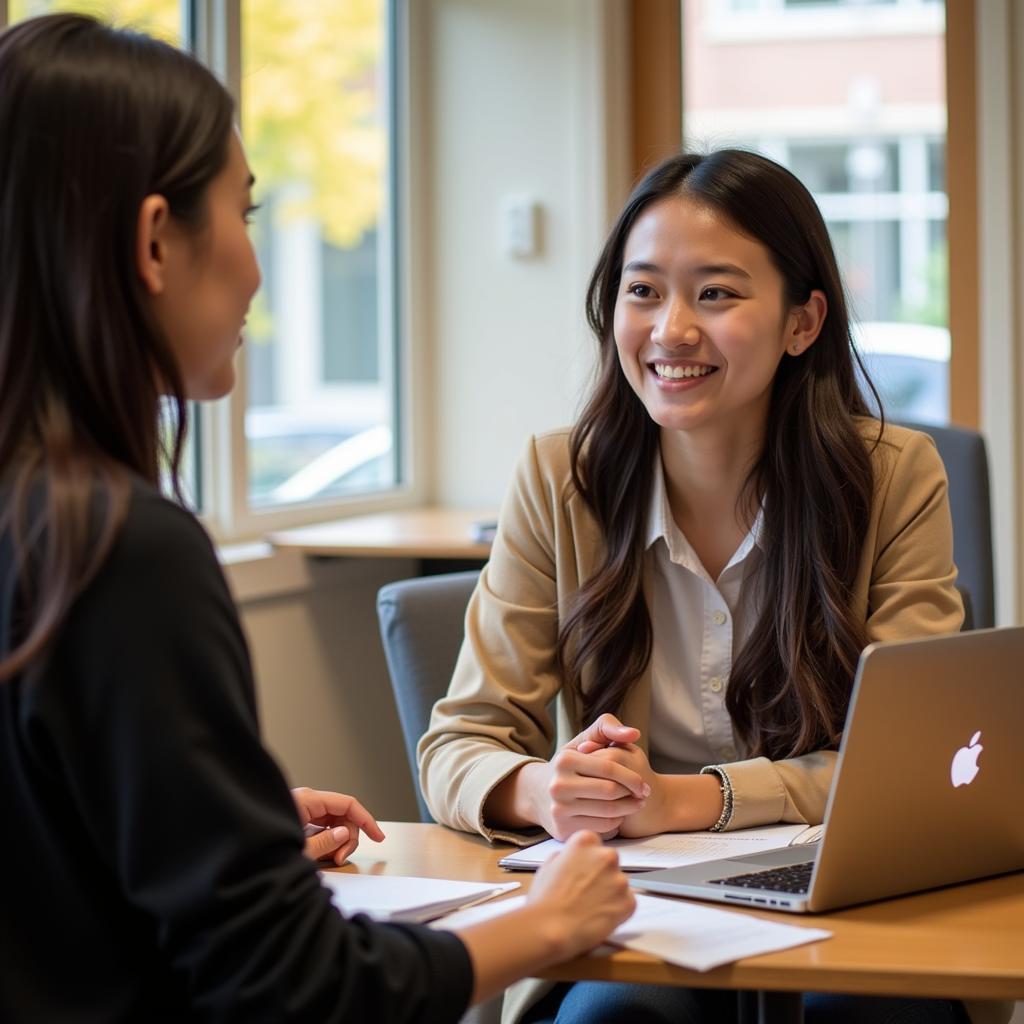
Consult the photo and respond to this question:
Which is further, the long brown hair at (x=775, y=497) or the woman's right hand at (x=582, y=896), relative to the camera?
the long brown hair at (x=775, y=497)

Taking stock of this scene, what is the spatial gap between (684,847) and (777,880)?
16 cm

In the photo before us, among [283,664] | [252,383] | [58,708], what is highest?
[252,383]

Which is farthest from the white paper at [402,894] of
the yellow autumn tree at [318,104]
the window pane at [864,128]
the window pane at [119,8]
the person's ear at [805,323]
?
the yellow autumn tree at [318,104]

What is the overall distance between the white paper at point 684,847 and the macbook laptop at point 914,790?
47 millimetres

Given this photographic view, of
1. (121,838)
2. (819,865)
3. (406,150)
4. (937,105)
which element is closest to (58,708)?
(121,838)

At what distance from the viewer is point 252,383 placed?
3004mm

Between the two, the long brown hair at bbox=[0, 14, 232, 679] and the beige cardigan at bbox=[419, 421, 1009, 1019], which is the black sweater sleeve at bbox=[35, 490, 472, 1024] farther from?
the beige cardigan at bbox=[419, 421, 1009, 1019]

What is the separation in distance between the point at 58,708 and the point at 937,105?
3185 millimetres

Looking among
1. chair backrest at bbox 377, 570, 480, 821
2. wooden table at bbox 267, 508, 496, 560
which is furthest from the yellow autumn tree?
chair backrest at bbox 377, 570, 480, 821

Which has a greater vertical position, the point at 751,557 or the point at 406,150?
the point at 406,150

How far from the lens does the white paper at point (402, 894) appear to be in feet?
3.83

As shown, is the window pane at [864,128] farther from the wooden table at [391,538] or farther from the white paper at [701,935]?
the white paper at [701,935]

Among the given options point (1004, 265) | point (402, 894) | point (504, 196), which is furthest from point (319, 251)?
point (402, 894)

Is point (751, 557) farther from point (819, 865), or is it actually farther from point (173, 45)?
point (173, 45)
